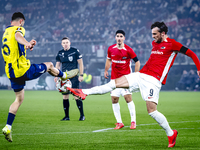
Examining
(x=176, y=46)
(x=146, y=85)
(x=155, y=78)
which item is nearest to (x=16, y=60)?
(x=146, y=85)

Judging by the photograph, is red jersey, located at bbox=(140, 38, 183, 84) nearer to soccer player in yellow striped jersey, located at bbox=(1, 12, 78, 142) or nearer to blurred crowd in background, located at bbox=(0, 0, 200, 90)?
soccer player in yellow striped jersey, located at bbox=(1, 12, 78, 142)

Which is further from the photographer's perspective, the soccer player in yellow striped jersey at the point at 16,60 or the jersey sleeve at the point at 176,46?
the soccer player in yellow striped jersey at the point at 16,60

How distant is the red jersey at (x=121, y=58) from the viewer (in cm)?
676

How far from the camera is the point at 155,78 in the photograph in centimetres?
479

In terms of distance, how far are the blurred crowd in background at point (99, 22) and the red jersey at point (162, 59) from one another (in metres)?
20.5

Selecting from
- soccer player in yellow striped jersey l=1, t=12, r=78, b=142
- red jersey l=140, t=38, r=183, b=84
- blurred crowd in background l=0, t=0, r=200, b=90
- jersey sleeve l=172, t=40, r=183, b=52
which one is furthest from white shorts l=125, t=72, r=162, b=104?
blurred crowd in background l=0, t=0, r=200, b=90

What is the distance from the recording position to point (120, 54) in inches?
266

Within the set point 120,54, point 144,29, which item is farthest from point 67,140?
point 144,29

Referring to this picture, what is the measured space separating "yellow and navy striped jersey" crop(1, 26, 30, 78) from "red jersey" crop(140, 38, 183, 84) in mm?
2093

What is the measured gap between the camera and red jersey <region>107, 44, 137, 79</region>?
22.2 ft

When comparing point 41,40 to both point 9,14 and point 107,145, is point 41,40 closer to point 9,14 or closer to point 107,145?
point 9,14

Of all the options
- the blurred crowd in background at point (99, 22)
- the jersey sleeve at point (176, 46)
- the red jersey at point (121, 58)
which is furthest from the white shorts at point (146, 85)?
the blurred crowd in background at point (99, 22)

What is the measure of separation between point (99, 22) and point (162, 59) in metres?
25.9

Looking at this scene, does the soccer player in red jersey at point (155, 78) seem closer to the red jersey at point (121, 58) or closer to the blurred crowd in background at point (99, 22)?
the red jersey at point (121, 58)
